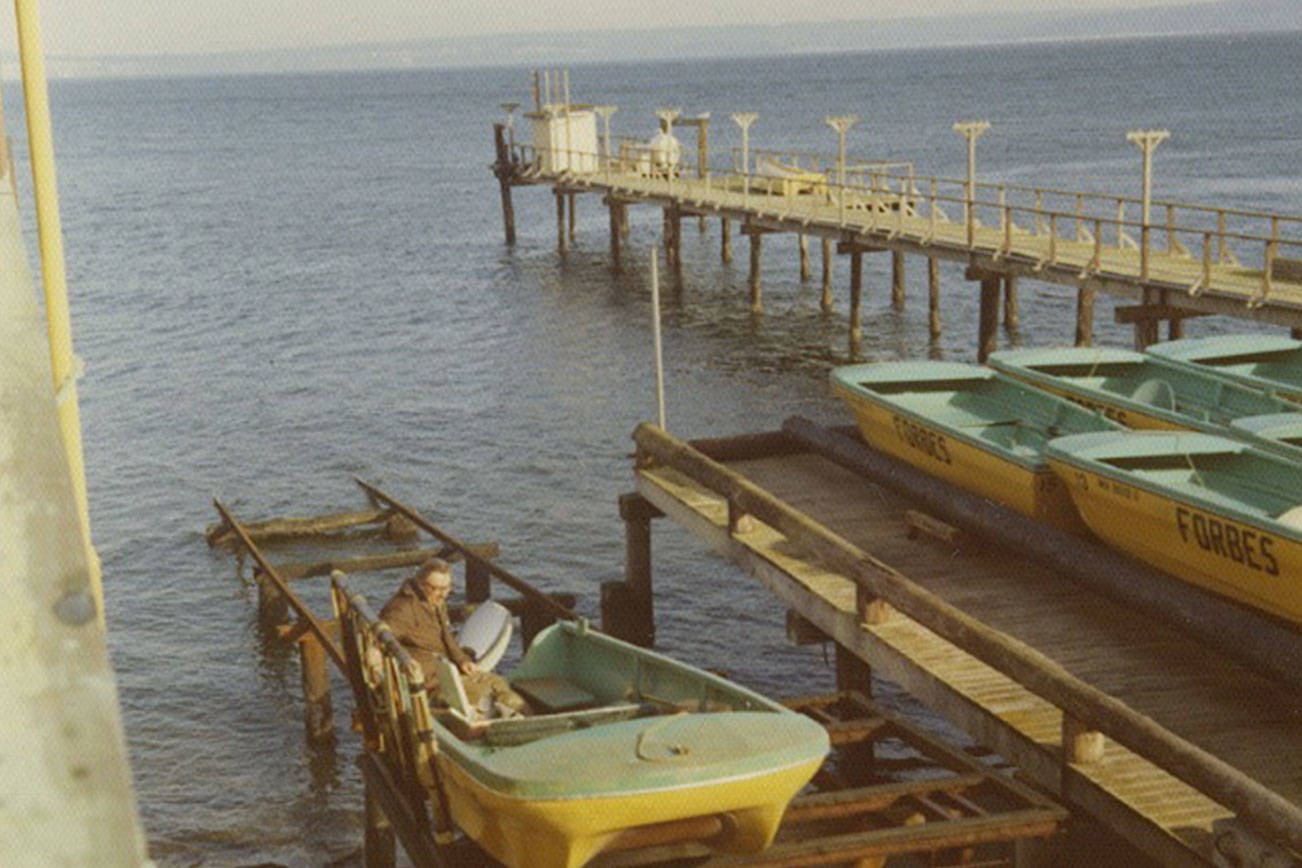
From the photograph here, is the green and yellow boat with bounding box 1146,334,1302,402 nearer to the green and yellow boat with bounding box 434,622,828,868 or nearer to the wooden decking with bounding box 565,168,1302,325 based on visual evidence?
the wooden decking with bounding box 565,168,1302,325

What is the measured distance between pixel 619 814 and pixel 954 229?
28.7m

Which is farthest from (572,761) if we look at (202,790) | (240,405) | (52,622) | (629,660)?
(240,405)

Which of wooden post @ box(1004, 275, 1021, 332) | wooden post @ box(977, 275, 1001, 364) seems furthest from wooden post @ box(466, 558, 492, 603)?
wooden post @ box(1004, 275, 1021, 332)

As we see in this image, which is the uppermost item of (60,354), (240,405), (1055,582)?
Result: (60,354)

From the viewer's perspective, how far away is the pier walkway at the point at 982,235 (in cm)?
2702

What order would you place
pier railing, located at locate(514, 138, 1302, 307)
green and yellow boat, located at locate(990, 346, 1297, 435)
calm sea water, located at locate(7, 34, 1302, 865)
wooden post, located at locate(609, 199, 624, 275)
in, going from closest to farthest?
green and yellow boat, located at locate(990, 346, 1297, 435)
calm sea water, located at locate(7, 34, 1302, 865)
pier railing, located at locate(514, 138, 1302, 307)
wooden post, located at locate(609, 199, 624, 275)

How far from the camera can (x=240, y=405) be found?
38.2m


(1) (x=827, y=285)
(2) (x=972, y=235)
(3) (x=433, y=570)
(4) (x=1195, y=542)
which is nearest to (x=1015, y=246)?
(2) (x=972, y=235)

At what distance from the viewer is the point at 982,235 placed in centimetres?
3422

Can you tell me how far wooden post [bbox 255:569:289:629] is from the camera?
1984 centimetres

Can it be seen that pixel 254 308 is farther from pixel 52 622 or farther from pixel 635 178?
pixel 52 622

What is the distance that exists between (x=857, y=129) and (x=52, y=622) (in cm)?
14601

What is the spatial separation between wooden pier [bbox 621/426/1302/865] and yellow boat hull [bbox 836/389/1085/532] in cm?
64

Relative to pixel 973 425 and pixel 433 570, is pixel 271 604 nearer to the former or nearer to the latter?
pixel 973 425
